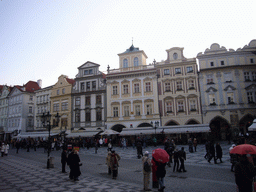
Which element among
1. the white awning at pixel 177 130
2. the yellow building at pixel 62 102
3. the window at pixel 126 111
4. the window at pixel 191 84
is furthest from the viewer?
the yellow building at pixel 62 102

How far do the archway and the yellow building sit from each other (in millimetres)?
27742

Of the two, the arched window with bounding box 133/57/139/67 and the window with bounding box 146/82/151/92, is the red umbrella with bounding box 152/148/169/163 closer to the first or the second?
the window with bounding box 146/82/151/92

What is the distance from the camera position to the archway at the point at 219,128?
33.2 meters

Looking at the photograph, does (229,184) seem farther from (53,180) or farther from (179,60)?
(179,60)

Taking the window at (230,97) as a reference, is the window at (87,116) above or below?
below

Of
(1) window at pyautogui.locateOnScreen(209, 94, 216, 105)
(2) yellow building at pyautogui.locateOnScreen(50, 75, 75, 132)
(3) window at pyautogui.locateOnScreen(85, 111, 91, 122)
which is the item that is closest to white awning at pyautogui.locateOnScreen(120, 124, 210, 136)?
(1) window at pyautogui.locateOnScreen(209, 94, 216, 105)

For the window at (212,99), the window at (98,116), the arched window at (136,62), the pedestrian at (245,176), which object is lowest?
the pedestrian at (245,176)

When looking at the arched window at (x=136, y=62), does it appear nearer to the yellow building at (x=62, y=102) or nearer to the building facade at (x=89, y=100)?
the building facade at (x=89, y=100)

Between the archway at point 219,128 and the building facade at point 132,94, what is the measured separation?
9.38 meters

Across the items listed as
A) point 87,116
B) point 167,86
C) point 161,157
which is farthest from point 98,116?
point 161,157

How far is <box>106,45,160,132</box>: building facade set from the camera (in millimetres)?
37031

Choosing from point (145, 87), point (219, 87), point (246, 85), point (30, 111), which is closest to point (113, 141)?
point (145, 87)

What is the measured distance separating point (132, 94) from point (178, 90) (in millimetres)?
8498

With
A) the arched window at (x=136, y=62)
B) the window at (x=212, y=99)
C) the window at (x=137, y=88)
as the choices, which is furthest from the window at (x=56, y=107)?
the window at (x=212, y=99)
